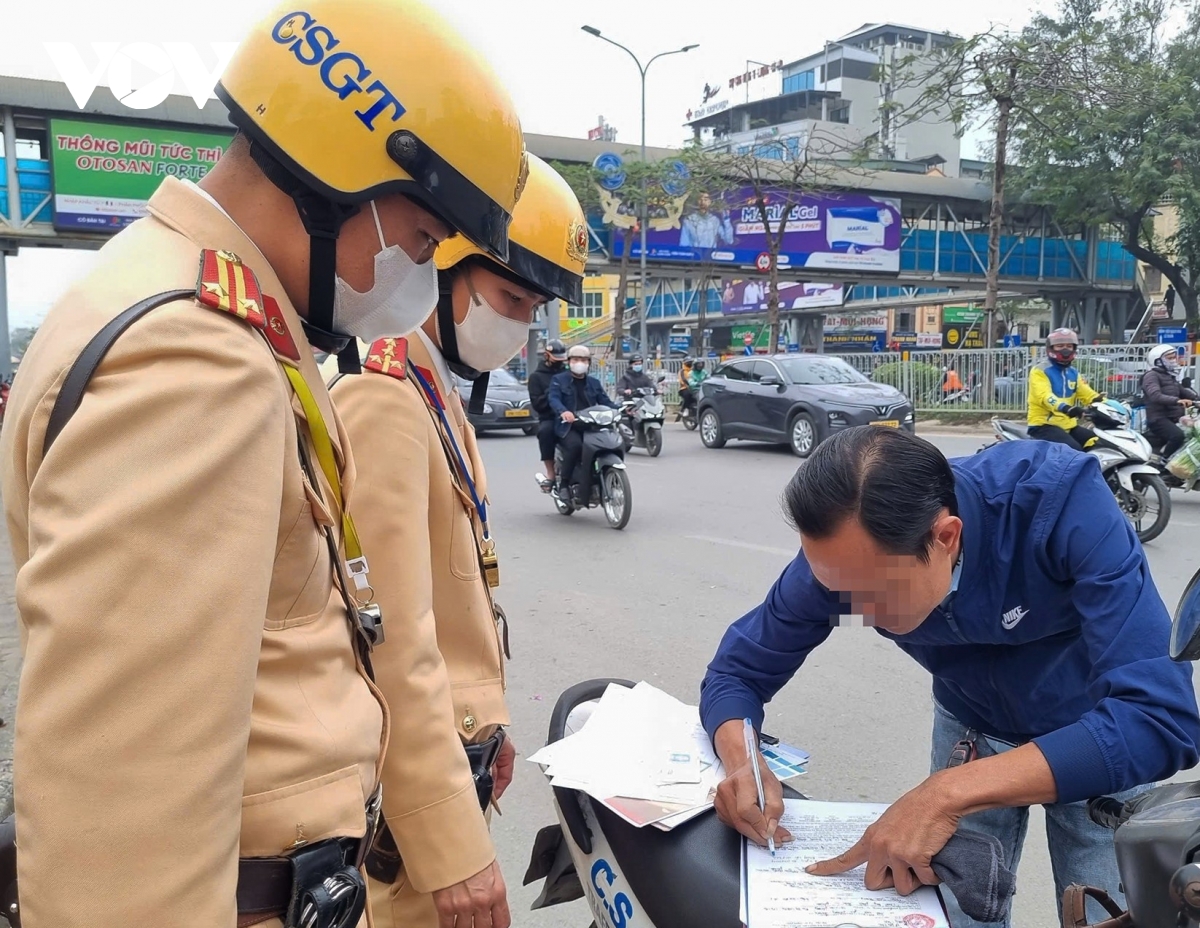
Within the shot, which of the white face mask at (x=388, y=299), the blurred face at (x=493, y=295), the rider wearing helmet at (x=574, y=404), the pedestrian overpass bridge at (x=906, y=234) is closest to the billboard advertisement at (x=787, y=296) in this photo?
the pedestrian overpass bridge at (x=906, y=234)

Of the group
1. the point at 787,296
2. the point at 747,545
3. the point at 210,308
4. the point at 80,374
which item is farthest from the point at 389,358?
the point at 787,296

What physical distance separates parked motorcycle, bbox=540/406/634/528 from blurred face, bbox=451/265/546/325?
19.0 ft

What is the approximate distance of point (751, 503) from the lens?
9.14m

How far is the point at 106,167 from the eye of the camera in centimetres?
2183

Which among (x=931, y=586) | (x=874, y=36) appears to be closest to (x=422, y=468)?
(x=931, y=586)

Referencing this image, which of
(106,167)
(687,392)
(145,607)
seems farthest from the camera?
(106,167)

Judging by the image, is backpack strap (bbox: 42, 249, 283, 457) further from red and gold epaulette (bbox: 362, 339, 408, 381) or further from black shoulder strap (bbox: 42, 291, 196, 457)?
red and gold epaulette (bbox: 362, 339, 408, 381)

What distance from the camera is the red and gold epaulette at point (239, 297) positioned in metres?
1.00

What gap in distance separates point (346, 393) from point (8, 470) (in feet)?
1.99

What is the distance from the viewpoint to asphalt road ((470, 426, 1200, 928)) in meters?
3.24

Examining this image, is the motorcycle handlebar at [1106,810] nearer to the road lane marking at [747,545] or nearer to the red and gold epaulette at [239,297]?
the red and gold epaulette at [239,297]

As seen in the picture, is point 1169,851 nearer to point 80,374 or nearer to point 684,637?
point 80,374

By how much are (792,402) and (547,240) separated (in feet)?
37.3

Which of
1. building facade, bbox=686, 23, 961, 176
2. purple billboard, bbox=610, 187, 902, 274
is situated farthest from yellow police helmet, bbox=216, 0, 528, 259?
building facade, bbox=686, 23, 961, 176
